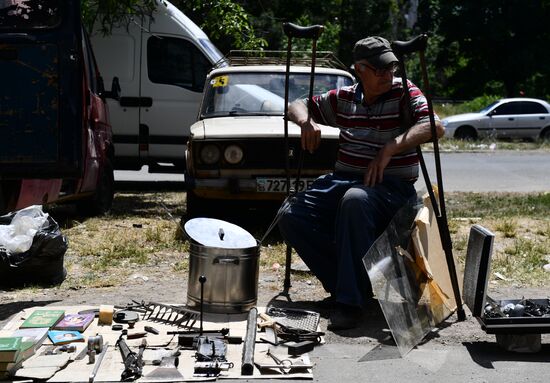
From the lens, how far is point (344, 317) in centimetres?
588

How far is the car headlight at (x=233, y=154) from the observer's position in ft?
29.6

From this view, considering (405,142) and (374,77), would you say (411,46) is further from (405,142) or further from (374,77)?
(405,142)

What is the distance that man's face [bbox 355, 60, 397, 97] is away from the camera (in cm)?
610

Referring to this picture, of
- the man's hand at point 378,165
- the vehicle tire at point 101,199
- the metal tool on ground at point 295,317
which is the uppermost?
the man's hand at point 378,165

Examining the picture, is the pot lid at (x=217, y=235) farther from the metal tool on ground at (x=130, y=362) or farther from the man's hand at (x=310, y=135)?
the metal tool on ground at (x=130, y=362)

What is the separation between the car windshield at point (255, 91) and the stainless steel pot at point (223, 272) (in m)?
3.96

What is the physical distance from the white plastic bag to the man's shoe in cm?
228

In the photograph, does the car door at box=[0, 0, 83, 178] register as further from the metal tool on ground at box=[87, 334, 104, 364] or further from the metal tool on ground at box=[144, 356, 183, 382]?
the metal tool on ground at box=[144, 356, 183, 382]

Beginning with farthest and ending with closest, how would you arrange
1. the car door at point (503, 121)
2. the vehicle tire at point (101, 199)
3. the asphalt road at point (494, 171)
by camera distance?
the car door at point (503, 121) → the asphalt road at point (494, 171) → the vehicle tire at point (101, 199)

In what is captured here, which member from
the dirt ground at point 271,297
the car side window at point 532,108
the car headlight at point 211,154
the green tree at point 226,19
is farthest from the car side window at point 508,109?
the dirt ground at point 271,297

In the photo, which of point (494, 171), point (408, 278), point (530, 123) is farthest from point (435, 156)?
point (530, 123)

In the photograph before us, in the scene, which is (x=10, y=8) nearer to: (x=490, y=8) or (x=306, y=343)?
(x=306, y=343)

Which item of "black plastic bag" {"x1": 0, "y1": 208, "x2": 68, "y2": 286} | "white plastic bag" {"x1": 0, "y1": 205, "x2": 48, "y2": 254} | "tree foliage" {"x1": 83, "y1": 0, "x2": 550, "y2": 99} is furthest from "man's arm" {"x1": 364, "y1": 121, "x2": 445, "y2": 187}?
"tree foliage" {"x1": 83, "y1": 0, "x2": 550, "y2": 99}

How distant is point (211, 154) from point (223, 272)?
319 cm
